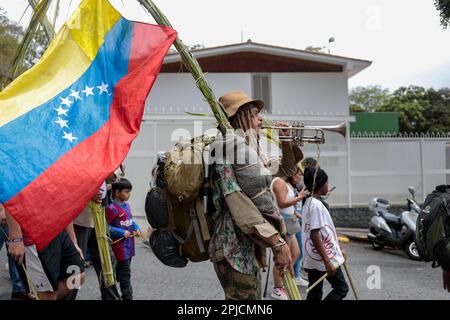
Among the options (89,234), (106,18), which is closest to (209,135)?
(106,18)

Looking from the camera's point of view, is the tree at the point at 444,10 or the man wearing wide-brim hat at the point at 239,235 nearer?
the man wearing wide-brim hat at the point at 239,235

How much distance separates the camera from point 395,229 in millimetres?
9336

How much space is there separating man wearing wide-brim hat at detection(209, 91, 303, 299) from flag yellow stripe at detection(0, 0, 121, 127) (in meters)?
1.07

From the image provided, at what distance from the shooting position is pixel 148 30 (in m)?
3.52

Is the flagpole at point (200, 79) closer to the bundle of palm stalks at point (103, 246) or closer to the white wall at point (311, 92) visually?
the bundle of palm stalks at point (103, 246)

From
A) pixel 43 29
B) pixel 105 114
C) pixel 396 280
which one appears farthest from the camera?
pixel 396 280

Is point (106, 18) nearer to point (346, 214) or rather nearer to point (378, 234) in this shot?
point (378, 234)

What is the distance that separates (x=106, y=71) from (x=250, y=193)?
1.33 meters

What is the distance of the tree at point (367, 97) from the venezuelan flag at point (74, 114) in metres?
Result: 39.9

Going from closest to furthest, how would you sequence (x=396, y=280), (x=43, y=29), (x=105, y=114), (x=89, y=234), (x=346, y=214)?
1. (x=105, y=114)
2. (x=43, y=29)
3. (x=89, y=234)
4. (x=396, y=280)
5. (x=346, y=214)

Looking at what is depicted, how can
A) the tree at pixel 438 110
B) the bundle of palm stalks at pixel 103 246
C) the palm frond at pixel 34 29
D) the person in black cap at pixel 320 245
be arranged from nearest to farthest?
the palm frond at pixel 34 29 < the person in black cap at pixel 320 245 < the bundle of palm stalks at pixel 103 246 < the tree at pixel 438 110

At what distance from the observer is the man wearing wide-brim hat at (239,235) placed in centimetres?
313

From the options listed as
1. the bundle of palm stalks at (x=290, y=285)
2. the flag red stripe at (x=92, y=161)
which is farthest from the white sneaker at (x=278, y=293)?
the flag red stripe at (x=92, y=161)

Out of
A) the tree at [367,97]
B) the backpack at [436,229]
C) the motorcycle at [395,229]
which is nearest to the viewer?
the backpack at [436,229]
